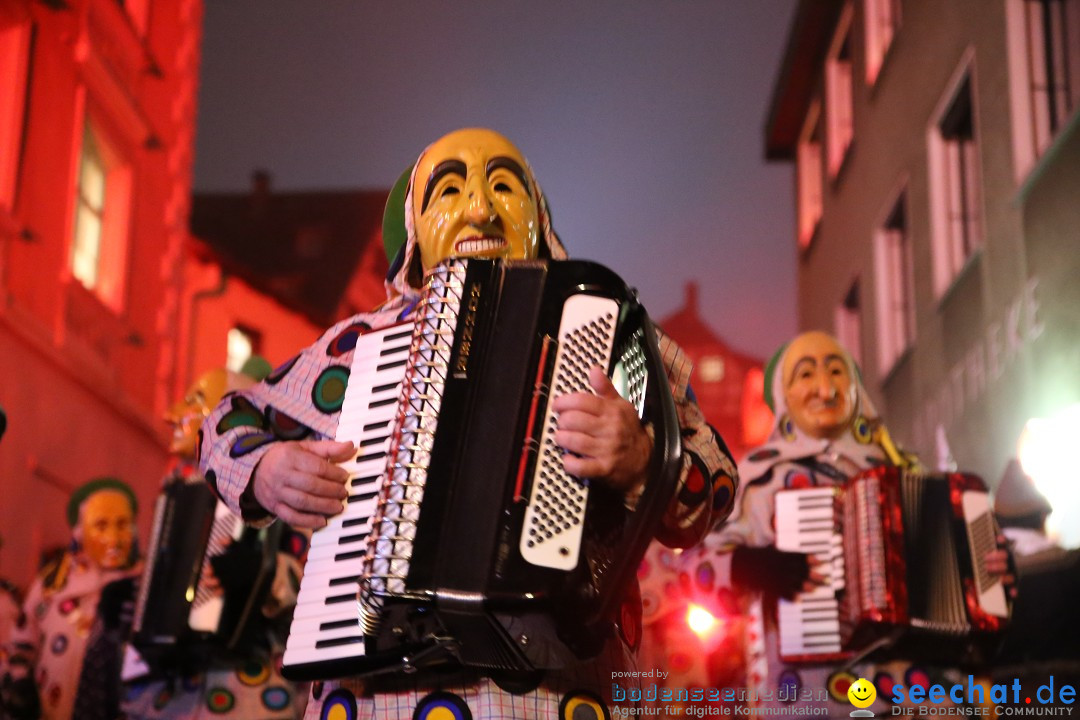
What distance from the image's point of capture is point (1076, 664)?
5137mm

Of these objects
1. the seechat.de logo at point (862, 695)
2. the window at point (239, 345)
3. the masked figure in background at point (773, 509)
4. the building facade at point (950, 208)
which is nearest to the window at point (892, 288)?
the building facade at point (950, 208)

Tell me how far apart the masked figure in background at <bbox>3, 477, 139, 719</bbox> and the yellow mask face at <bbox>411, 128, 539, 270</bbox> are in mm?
4415

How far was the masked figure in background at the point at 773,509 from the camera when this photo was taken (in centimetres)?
469

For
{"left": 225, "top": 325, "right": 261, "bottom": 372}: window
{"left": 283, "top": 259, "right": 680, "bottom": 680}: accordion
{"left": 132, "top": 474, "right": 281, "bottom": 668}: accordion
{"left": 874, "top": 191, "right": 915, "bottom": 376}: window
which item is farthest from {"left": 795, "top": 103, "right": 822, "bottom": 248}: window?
{"left": 283, "top": 259, "right": 680, "bottom": 680}: accordion

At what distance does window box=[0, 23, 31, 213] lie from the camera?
9.13 meters

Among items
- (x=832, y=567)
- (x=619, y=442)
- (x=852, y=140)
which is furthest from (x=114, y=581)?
(x=852, y=140)

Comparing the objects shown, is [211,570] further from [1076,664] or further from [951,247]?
[951,247]

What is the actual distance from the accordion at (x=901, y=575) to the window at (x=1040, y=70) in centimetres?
372

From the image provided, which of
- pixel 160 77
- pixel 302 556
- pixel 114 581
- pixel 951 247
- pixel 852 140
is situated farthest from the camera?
pixel 852 140

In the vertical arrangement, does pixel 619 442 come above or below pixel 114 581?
below

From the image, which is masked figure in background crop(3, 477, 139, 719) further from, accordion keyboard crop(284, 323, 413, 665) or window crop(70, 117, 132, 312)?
accordion keyboard crop(284, 323, 413, 665)

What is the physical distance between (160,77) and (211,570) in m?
9.61

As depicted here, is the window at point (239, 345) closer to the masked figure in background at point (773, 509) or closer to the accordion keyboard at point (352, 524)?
the masked figure in background at point (773, 509)

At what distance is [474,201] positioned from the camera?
2.77 meters
